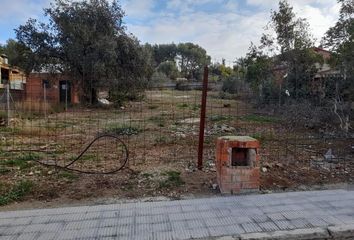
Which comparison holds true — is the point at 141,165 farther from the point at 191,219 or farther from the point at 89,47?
the point at 89,47

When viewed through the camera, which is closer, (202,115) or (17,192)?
(17,192)

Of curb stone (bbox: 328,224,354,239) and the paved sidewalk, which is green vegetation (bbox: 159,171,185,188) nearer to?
the paved sidewalk

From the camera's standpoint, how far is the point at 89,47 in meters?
21.9

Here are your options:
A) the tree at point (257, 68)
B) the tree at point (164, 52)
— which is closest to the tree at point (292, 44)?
the tree at point (257, 68)

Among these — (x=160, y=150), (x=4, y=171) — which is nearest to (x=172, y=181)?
(x=160, y=150)

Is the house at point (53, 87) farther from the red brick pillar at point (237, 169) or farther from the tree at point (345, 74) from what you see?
the red brick pillar at point (237, 169)

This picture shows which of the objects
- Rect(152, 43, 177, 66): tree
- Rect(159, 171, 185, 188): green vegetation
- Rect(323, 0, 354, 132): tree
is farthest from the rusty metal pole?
Rect(152, 43, 177, 66): tree

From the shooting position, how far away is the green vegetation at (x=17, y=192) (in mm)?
4775

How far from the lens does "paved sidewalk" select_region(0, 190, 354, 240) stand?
3.68 m

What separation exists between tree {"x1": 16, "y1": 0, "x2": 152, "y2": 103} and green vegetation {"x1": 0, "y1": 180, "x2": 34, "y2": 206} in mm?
16618

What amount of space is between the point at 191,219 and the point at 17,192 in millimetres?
2725

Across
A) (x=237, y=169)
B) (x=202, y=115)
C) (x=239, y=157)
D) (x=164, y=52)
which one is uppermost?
(x=164, y=52)

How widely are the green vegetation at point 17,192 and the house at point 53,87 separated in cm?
2025

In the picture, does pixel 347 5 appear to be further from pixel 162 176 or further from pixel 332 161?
pixel 162 176
